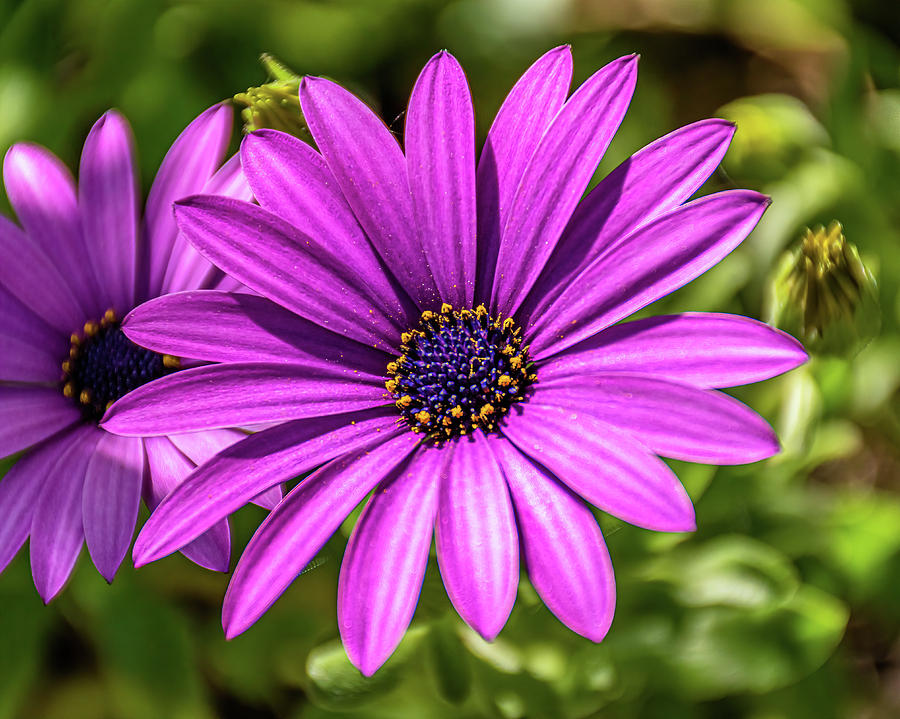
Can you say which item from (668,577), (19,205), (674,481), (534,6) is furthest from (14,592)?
(534,6)

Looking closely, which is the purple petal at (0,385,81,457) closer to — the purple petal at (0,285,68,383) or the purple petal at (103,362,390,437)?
the purple petal at (0,285,68,383)

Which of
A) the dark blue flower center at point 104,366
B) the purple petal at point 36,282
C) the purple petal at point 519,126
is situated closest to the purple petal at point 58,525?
the dark blue flower center at point 104,366

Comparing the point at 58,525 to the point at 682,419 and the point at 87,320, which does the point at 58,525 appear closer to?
the point at 87,320

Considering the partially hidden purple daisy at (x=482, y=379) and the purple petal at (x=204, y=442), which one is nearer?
the partially hidden purple daisy at (x=482, y=379)

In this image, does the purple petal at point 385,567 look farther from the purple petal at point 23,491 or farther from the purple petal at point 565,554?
the purple petal at point 23,491

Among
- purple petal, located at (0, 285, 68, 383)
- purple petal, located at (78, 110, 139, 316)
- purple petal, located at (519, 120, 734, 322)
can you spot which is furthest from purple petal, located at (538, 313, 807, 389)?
purple petal, located at (0, 285, 68, 383)

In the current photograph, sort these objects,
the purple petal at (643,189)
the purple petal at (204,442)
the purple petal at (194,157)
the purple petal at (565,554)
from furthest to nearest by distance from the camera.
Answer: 1. the purple petal at (194,157)
2. the purple petal at (204,442)
3. the purple petal at (643,189)
4. the purple petal at (565,554)

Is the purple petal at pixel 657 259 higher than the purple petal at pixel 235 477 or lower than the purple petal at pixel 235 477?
higher


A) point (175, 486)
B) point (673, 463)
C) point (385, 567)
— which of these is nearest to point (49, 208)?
point (175, 486)
